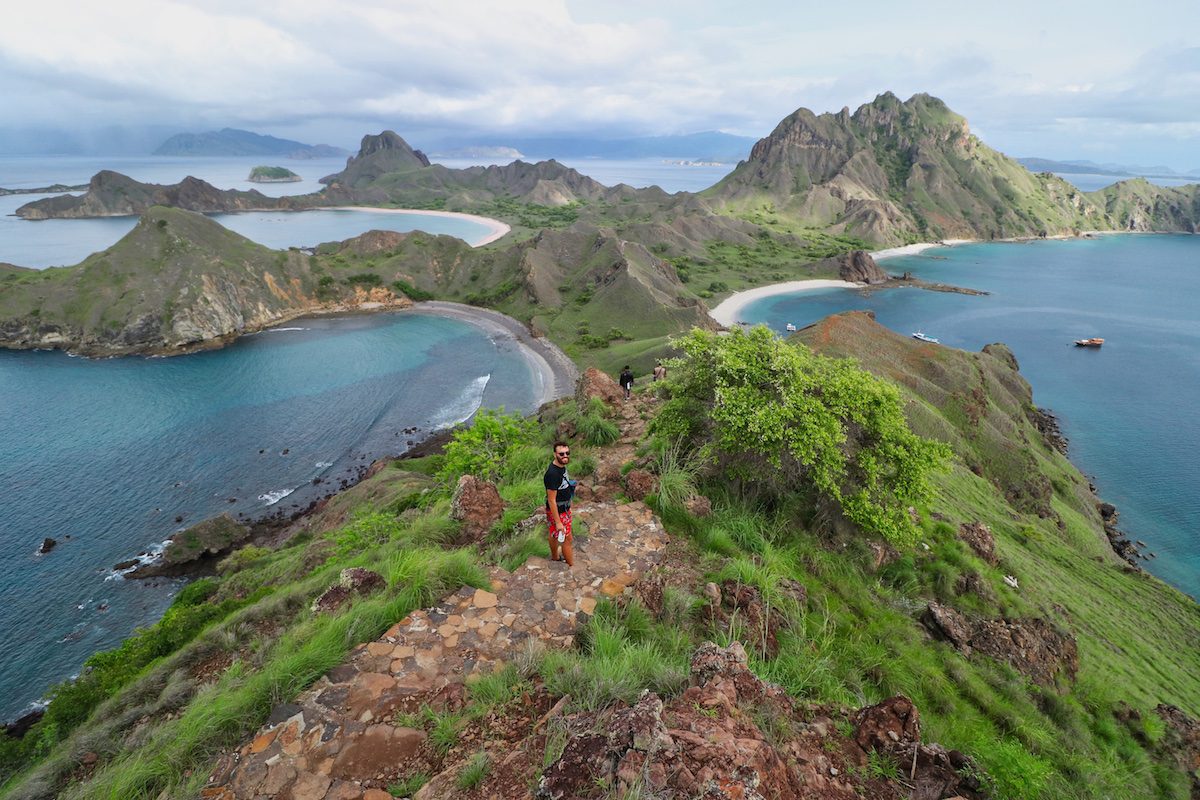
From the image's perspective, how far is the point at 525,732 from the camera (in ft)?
19.9

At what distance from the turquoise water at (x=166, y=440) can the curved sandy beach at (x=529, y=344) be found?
88.5 inches

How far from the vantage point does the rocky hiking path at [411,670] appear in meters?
5.80

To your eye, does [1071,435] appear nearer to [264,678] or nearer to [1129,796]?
[1129,796]

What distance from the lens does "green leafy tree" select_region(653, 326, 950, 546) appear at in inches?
480

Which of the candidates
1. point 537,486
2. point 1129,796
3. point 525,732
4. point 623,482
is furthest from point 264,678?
point 1129,796

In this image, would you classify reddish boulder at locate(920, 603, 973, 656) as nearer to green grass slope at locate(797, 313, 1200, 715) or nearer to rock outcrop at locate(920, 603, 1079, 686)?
rock outcrop at locate(920, 603, 1079, 686)

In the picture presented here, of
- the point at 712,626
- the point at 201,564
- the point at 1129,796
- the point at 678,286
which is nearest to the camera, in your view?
the point at 712,626

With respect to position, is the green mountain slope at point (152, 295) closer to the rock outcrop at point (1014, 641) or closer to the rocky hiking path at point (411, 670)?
the rocky hiking path at point (411, 670)

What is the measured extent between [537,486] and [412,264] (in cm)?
11057

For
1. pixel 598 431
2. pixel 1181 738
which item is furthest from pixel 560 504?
pixel 1181 738

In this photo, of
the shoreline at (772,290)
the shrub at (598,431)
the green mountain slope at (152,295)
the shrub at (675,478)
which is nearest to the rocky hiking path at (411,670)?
the shrub at (675,478)

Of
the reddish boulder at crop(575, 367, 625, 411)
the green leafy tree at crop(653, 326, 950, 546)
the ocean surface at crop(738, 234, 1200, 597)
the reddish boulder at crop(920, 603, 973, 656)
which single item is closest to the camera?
the green leafy tree at crop(653, 326, 950, 546)

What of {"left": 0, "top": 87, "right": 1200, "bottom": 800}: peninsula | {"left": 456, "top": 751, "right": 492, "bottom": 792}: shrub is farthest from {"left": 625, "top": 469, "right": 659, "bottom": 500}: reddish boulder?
{"left": 456, "top": 751, "right": 492, "bottom": 792}: shrub

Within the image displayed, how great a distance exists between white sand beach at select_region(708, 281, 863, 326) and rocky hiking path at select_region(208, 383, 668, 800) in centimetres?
8878
